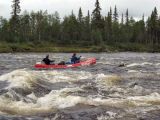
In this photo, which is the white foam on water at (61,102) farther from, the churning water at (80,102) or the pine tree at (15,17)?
the pine tree at (15,17)

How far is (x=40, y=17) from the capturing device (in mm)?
68562

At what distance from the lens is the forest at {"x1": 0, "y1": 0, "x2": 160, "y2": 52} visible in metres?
63.5

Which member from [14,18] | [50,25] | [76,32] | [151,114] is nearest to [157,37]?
[76,32]

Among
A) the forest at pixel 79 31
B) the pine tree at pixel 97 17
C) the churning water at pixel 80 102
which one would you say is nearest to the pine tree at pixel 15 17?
the forest at pixel 79 31

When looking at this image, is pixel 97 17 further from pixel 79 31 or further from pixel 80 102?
pixel 80 102

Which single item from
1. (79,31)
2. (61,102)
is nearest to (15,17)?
(79,31)

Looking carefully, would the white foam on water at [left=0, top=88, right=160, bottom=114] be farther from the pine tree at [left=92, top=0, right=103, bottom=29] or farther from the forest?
the pine tree at [left=92, top=0, right=103, bottom=29]

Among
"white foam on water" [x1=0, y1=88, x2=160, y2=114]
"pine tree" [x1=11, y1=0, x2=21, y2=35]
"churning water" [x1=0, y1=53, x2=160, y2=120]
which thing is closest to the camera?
"churning water" [x1=0, y1=53, x2=160, y2=120]

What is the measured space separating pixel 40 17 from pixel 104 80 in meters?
60.5

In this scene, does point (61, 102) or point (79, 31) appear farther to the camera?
point (79, 31)

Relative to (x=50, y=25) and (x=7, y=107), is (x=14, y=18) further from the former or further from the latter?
(x=7, y=107)

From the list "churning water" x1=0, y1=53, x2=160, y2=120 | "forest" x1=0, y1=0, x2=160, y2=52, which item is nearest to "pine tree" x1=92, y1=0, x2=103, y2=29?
"forest" x1=0, y1=0, x2=160, y2=52

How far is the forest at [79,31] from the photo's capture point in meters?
63.5

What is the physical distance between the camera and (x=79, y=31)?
7219 cm
